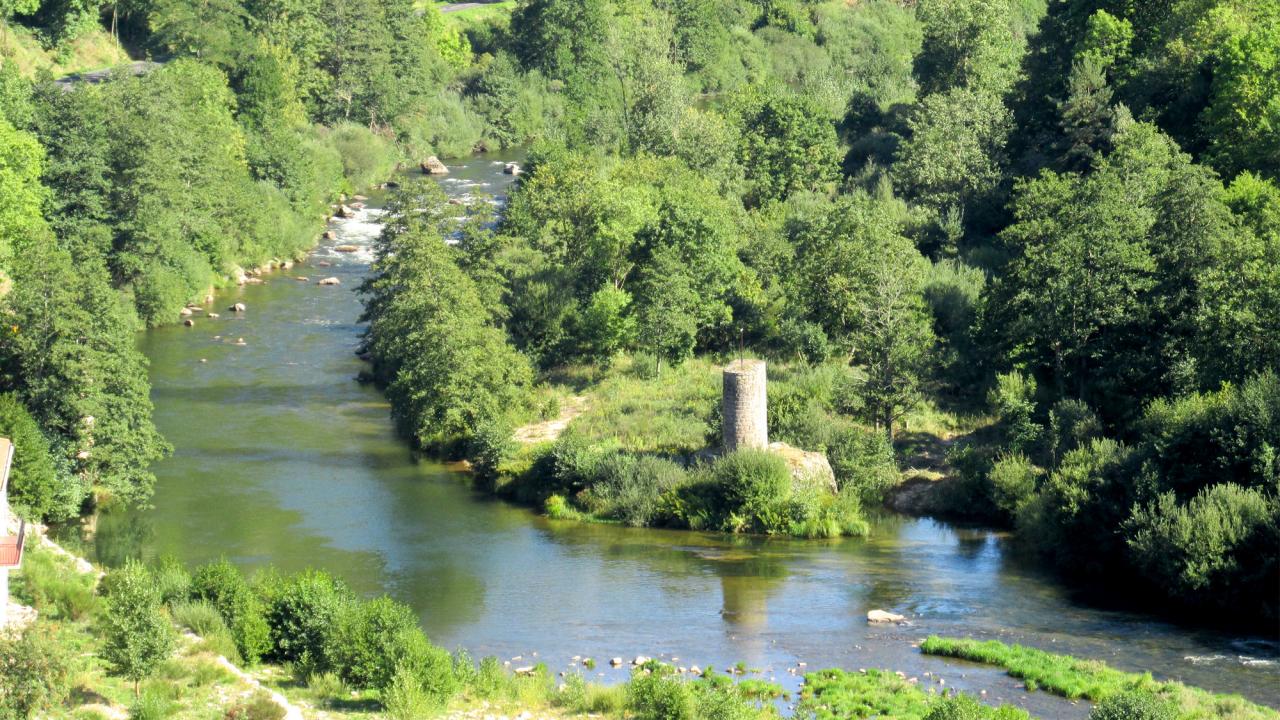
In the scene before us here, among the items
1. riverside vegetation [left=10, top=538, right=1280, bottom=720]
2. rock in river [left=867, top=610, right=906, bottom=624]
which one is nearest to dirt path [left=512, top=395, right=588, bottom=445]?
rock in river [left=867, top=610, right=906, bottom=624]

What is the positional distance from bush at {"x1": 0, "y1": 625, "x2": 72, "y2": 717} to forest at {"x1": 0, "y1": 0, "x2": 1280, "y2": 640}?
2019cm

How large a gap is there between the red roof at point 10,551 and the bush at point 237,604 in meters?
6.14

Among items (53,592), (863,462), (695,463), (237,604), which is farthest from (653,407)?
(53,592)

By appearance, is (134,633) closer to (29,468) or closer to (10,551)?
(10,551)

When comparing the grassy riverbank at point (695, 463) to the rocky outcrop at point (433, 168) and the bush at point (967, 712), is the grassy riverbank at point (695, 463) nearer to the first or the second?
the bush at point (967, 712)

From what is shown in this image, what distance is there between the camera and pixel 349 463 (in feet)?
226

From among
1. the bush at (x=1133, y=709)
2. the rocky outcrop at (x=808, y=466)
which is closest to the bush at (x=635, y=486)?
the rocky outcrop at (x=808, y=466)

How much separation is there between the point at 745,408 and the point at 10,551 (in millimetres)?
27485

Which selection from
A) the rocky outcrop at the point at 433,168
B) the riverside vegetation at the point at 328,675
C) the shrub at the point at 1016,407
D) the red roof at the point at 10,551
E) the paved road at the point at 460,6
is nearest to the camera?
the riverside vegetation at the point at 328,675

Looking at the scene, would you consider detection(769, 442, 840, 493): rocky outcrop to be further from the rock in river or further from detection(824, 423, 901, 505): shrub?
the rock in river

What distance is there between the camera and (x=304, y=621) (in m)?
46.0

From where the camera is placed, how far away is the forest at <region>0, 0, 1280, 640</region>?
58.6m

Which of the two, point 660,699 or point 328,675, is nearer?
point 660,699

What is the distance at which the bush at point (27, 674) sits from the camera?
3703cm
